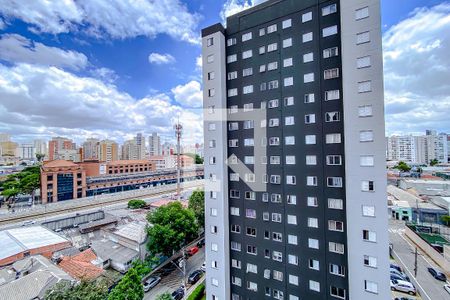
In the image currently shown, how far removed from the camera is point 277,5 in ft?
48.6

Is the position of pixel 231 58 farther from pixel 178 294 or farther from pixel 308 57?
pixel 178 294

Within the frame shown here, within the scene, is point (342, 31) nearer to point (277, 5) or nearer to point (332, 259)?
point (277, 5)

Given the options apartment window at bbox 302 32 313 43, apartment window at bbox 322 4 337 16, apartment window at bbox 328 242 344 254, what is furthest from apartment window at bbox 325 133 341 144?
apartment window at bbox 322 4 337 16

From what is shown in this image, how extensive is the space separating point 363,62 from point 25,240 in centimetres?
3551

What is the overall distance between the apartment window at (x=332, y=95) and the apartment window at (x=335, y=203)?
606 cm

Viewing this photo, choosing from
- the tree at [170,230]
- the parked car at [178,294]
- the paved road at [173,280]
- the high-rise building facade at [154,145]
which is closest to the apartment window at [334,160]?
the tree at [170,230]

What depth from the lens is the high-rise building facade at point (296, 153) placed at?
1180cm

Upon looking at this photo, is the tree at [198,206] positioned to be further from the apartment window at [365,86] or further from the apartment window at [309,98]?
the apartment window at [365,86]

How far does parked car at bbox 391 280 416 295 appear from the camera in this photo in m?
18.0

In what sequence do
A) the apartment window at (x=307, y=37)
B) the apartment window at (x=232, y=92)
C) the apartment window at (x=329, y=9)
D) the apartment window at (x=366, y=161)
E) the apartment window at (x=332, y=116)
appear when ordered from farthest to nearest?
the apartment window at (x=232, y=92)
the apartment window at (x=307, y=37)
the apartment window at (x=329, y=9)
the apartment window at (x=332, y=116)
the apartment window at (x=366, y=161)

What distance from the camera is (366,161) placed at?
11836mm

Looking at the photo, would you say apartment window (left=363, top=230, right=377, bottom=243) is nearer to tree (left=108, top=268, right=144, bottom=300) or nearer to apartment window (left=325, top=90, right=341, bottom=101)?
apartment window (left=325, top=90, right=341, bottom=101)

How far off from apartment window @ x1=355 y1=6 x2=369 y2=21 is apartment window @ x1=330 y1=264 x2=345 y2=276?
14.2m

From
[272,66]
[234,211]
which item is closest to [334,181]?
[234,211]
